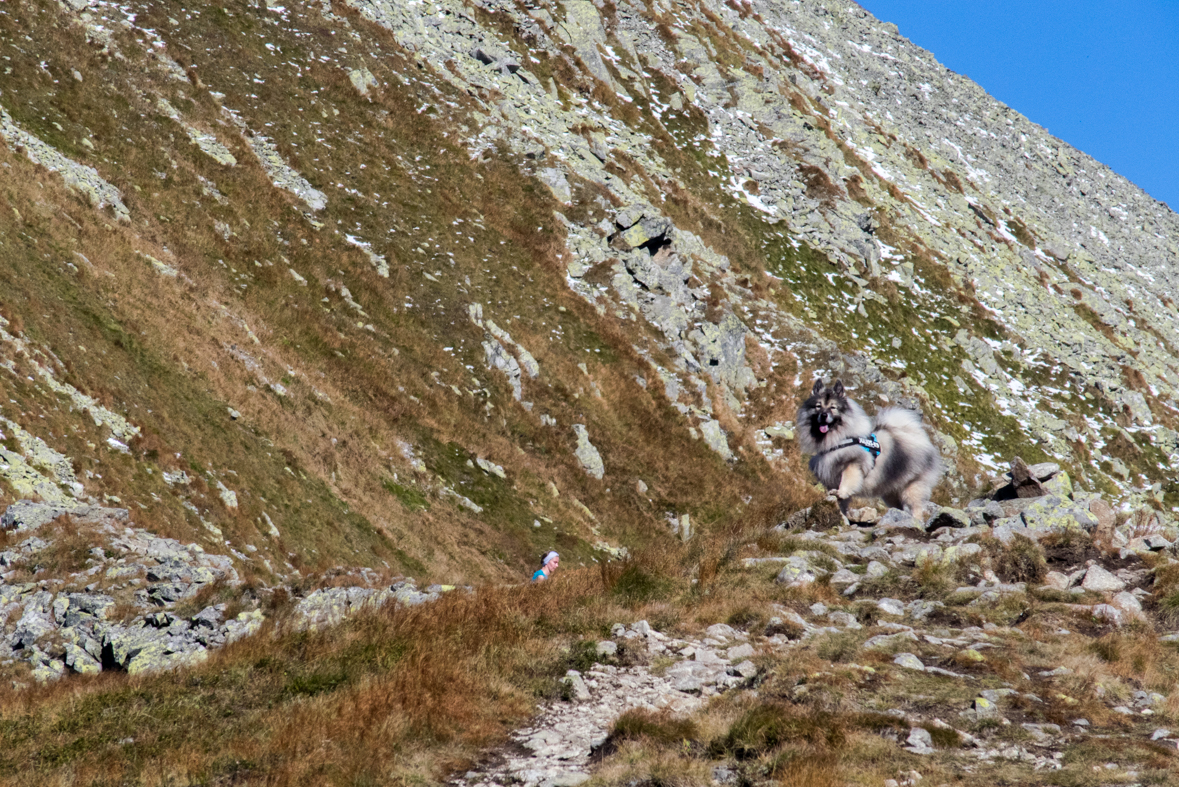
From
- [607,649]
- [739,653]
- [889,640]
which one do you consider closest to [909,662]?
[889,640]

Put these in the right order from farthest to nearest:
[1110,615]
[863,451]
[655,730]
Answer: [863,451]
[1110,615]
[655,730]

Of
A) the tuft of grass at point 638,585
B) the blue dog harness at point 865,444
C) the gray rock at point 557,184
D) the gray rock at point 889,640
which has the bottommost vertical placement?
the tuft of grass at point 638,585

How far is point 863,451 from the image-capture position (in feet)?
42.0

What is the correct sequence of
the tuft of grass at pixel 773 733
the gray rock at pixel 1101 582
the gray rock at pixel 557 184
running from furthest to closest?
the gray rock at pixel 557 184
the gray rock at pixel 1101 582
the tuft of grass at pixel 773 733

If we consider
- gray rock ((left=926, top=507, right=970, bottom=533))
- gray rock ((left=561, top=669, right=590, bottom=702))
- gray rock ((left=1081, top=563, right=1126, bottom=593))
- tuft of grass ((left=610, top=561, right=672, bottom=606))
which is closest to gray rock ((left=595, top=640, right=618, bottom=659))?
gray rock ((left=561, top=669, right=590, bottom=702))

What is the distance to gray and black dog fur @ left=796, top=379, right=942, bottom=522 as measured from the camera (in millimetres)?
12891

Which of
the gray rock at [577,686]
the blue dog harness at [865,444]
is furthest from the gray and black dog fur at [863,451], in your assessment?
the gray rock at [577,686]

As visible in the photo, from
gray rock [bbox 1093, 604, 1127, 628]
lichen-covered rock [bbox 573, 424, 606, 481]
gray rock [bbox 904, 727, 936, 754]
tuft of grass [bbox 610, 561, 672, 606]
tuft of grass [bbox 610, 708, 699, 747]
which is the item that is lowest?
tuft of grass [bbox 610, 708, 699, 747]

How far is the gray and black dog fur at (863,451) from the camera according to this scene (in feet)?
42.3

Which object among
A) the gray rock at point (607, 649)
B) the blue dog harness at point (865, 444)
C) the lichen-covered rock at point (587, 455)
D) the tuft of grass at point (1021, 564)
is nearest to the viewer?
the gray rock at point (607, 649)

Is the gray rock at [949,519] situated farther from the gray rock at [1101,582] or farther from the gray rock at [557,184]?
the gray rock at [557,184]

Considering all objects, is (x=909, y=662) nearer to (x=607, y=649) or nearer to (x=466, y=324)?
(x=607, y=649)

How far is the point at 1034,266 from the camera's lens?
57.2 meters

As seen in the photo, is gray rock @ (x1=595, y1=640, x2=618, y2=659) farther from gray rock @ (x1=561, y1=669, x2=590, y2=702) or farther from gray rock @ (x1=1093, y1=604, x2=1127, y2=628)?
gray rock @ (x1=1093, y1=604, x2=1127, y2=628)
